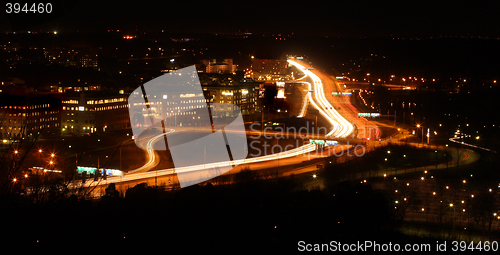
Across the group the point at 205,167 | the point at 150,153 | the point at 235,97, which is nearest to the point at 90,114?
the point at 150,153

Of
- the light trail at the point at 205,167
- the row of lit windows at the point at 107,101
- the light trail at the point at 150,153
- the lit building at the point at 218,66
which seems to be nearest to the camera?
the light trail at the point at 205,167

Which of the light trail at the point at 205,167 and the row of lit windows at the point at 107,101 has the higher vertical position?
the row of lit windows at the point at 107,101

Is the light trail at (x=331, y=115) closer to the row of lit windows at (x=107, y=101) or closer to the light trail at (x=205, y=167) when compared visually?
the light trail at (x=205, y=167)

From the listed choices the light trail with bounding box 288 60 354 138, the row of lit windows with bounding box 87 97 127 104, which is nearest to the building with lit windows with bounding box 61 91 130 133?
the row of lit windows with bounding box 87 97 127 104

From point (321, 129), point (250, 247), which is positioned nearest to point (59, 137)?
point (321, 129)

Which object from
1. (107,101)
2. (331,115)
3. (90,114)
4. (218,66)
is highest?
(218,66)

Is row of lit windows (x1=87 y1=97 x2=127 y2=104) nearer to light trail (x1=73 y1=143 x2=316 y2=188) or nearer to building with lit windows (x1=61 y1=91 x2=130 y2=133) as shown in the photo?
building with lit windows (x1=61 y1=91 x2=130 y2=133)

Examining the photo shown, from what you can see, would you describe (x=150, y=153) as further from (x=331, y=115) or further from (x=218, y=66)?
(x=218, y=66)

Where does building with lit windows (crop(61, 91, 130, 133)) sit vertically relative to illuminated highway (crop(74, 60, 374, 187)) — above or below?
above

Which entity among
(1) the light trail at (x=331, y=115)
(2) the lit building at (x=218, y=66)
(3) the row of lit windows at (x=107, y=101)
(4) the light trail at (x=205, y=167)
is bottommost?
(4) the light trail at (x=205, y=167)

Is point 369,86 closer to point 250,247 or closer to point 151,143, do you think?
point 151,143

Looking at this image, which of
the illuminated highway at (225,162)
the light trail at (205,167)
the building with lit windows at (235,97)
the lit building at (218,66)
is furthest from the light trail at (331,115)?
the lit building at (218,66)

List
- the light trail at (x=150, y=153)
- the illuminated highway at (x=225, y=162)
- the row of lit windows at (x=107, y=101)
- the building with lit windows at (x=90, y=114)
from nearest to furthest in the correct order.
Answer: the illuminated highway at (x=225, y=162) → the light trail at (x=150, y=153) → the building with lit windows at (x=90, y=114) → the row of lit windows at (x=107, y=101)
